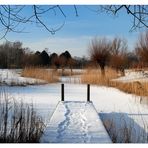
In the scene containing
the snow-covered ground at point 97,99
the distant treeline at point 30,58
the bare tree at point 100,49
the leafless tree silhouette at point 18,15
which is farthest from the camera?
the snow-covered ground at point 97,99

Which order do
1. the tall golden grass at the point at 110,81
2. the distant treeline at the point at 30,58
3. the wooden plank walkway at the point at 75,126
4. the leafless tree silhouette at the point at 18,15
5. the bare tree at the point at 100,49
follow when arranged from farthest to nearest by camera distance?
the tall golden grass at the point at 110,81 → the bare tree at the point at 100,49 → the distant treeline at the point at 30,58 → the leafless tree silhouette at the point at 18,15 → the wooden plank walkway at the point at 75,126

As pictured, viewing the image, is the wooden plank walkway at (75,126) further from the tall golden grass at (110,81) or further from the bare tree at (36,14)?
the bare tree at (36,14)

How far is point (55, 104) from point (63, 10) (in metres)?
1.40

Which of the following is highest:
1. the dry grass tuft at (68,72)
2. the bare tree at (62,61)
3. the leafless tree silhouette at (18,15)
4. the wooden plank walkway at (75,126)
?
the leafless tree silhouette at (18,15)

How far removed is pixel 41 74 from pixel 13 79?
9.8 inches

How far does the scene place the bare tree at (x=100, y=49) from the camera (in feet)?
11.3

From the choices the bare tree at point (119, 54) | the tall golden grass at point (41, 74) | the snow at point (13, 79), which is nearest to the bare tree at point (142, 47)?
the bare tree at point (119, 54)

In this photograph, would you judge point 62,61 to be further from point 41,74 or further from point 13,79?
point 13,79

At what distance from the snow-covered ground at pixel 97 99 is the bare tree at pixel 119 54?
47 cm

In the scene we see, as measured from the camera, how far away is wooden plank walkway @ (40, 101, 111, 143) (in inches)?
116

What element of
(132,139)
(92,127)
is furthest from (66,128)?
(132,139)

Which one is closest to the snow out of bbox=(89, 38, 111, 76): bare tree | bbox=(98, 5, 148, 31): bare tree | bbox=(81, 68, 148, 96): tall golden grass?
bbox=(81, 68, 148, 96): tall golden grass

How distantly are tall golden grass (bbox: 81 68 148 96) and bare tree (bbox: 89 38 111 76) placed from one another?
4.3 inches

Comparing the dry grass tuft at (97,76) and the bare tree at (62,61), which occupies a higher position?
the bare tree at (62,61)
